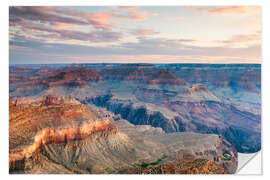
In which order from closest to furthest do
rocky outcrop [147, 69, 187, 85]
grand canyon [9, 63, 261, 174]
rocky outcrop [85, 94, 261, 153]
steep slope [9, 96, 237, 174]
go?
steep slope [9, 96, 237, 174], grand canyon [9, 63, 261, 174], rocky outcrop [85, 94, 261, 153], rocky outcrop [147, 69, 187, 85]

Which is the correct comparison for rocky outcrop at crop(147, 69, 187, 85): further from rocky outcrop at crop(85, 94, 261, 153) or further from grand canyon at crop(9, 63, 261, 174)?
rocky outcrop at crop(85, 94, 261, 153)

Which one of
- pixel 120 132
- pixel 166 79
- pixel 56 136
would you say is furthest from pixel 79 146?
pixel 166 79

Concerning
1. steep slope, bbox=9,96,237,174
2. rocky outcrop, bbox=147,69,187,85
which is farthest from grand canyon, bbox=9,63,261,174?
rocky outcrop, bbox=147,69,187,85

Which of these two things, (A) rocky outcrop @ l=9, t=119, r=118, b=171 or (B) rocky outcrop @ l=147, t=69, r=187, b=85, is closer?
(A) rocky outcrop @ l=9, t=119, r=118, b=171

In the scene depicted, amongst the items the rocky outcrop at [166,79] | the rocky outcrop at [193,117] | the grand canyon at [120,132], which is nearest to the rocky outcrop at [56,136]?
the grand canyon at [120,132]

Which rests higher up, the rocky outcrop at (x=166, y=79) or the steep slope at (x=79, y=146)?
the rocky outcrop at (x=166, y=79)

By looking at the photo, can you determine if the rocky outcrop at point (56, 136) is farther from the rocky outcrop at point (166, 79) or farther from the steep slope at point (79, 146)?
the rocky outcrop at point (166, 79)

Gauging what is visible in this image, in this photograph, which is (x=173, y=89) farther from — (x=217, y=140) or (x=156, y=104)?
(x=217, y=140)

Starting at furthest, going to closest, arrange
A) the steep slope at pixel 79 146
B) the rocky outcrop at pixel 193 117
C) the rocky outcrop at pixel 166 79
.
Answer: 1. the rocky outcrop at pixel 166 79
2. the rocky outcrop at pixel 193 117
3. the steep slope at pixel 79 146

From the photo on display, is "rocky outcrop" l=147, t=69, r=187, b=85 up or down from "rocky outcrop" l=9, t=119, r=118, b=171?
up
